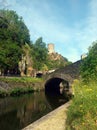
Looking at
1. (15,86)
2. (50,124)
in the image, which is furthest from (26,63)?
(50,124)

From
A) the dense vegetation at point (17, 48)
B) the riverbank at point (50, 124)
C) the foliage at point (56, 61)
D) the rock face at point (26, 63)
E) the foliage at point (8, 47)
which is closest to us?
the riverbank at point (50, 124)

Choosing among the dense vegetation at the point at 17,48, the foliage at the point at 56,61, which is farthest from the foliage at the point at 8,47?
the foliage at the point at 56,61

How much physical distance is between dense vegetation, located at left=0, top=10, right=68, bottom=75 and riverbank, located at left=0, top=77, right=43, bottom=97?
465cm

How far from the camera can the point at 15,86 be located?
138ft

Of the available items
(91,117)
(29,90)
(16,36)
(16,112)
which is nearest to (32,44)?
(16,36)

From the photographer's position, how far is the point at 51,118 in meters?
15.8

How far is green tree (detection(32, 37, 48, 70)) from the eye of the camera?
71.0 metres

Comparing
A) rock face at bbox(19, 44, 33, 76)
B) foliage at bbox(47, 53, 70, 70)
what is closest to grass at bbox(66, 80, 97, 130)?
rock face at bbox(19, 44, 33, 76)

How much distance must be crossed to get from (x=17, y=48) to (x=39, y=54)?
78.9ft

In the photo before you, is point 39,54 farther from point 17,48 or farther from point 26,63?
point 17,48

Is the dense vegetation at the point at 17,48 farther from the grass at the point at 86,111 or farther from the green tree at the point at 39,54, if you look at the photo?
the grass at the point at 86,111

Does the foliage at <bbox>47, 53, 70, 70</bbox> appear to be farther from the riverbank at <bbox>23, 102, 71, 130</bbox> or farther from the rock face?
the riverbank at <bbox>23, 102, 71, 130</bbox>

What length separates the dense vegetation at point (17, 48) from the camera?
48438 mm

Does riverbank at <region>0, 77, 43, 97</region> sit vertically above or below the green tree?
below
